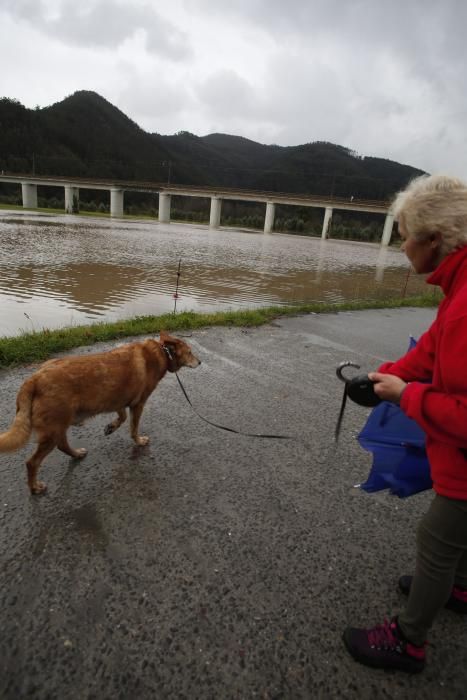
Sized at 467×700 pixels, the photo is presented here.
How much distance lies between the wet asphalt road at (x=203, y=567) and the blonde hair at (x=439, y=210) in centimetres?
220

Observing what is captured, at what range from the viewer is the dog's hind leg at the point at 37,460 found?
119 inches

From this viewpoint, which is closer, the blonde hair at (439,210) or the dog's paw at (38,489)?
the blonde hair at (439,210)

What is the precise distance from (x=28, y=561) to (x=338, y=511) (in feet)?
7.67

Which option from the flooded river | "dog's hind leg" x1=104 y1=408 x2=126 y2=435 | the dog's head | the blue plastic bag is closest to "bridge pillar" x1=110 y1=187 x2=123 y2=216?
the flooded river

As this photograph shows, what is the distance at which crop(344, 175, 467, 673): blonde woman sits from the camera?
1563 mm

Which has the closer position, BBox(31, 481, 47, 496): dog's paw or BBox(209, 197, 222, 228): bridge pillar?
BBox(31, 481, 47, 496): dog's paw

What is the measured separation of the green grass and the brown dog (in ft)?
8.25

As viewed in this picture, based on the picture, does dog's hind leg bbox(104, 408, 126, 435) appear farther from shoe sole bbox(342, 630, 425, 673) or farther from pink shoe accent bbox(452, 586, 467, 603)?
pink shoe accent bbox(452, 586, 467, 603)

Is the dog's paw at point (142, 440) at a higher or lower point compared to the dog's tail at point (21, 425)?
lower

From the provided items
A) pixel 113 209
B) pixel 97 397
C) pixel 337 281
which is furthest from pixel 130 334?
pixel 113 209

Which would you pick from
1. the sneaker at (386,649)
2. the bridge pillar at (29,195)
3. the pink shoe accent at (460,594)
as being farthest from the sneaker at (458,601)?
the bridge pillar at (29,195)

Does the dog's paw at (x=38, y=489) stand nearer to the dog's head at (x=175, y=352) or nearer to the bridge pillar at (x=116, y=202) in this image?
the dog's head at (x=175, y=352)

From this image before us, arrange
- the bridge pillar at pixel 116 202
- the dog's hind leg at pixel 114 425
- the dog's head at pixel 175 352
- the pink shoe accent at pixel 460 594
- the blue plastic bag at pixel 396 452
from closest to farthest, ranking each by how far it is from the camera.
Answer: the blue plastic bag at pixel 396 452
the pink shoe accent at pixel 460 594
the dog's hind leg at pixel 114 425
the dog's head at pixel 175 352
the bridge pillar at pixel 116 202

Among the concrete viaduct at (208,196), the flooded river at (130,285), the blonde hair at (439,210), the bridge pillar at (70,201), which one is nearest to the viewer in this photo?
the blonde hair at (439,210)
